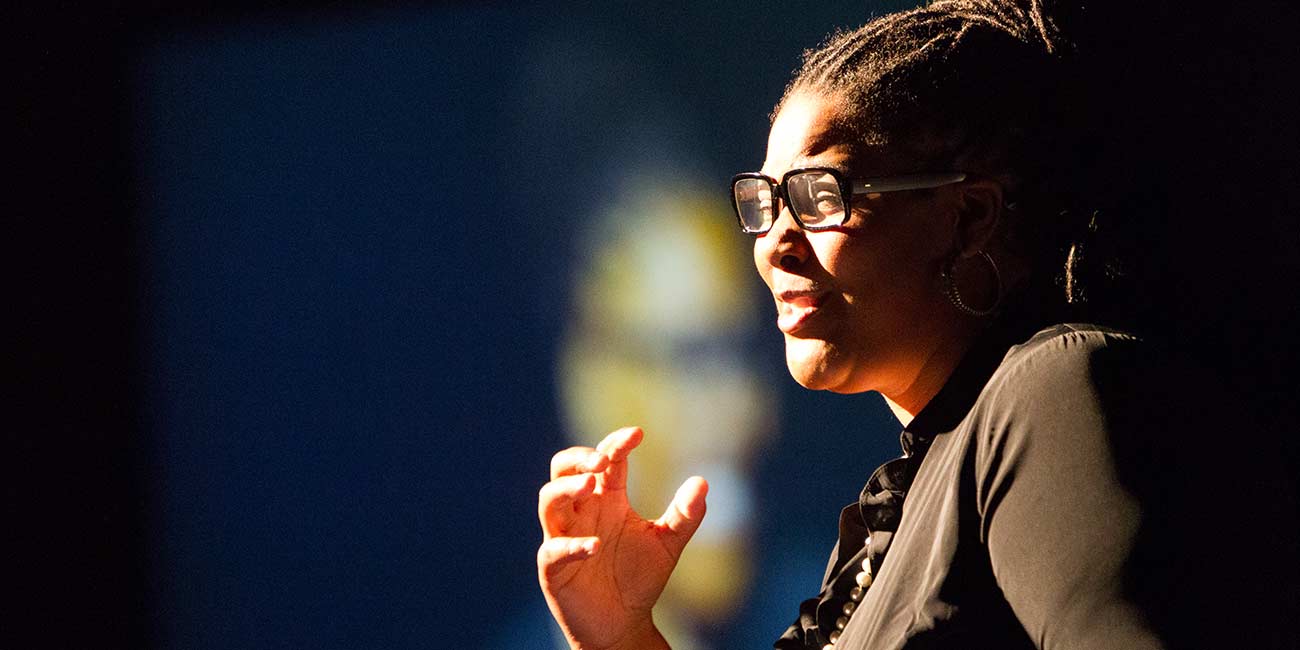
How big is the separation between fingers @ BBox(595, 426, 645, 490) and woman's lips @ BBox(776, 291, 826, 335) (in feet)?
1.15

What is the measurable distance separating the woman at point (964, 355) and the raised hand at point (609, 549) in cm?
2

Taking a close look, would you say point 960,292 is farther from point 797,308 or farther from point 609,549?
point 609,549

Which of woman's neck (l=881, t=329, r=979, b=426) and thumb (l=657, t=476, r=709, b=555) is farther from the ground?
woman's neck (l=881, t=329, r=979, b=426)

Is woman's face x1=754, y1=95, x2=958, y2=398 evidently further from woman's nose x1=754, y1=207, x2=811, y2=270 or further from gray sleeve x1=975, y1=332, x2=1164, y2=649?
gray sleeve x1=975, y1=332, x2=1164, y2=649

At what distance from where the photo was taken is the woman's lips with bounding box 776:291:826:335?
1.43 metres

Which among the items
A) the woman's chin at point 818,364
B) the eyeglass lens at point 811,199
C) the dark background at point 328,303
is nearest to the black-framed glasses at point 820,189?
the eyeglass lens at point 811,199

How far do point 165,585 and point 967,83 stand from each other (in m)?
2.05

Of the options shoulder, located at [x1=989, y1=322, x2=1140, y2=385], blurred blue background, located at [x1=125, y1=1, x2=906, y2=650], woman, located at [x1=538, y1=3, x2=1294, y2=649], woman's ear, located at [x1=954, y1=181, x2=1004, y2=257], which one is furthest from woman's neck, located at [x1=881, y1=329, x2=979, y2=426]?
blurred blue background, located at [x1=125, y1=1, x2=906, y2=650]

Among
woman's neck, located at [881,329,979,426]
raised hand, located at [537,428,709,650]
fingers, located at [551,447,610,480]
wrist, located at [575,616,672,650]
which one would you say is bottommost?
wrist, located at [575,616,672,650]

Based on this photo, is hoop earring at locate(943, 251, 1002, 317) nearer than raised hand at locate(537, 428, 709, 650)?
Yes

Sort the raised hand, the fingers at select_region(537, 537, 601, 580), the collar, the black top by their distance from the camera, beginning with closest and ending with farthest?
the black top < the collar < the fingers at select_region(537, 537, 601, 580) < the raised hand

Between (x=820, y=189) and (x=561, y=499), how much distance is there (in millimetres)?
579

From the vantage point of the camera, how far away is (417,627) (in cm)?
233

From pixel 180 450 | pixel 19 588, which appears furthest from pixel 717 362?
pixel 19 588
